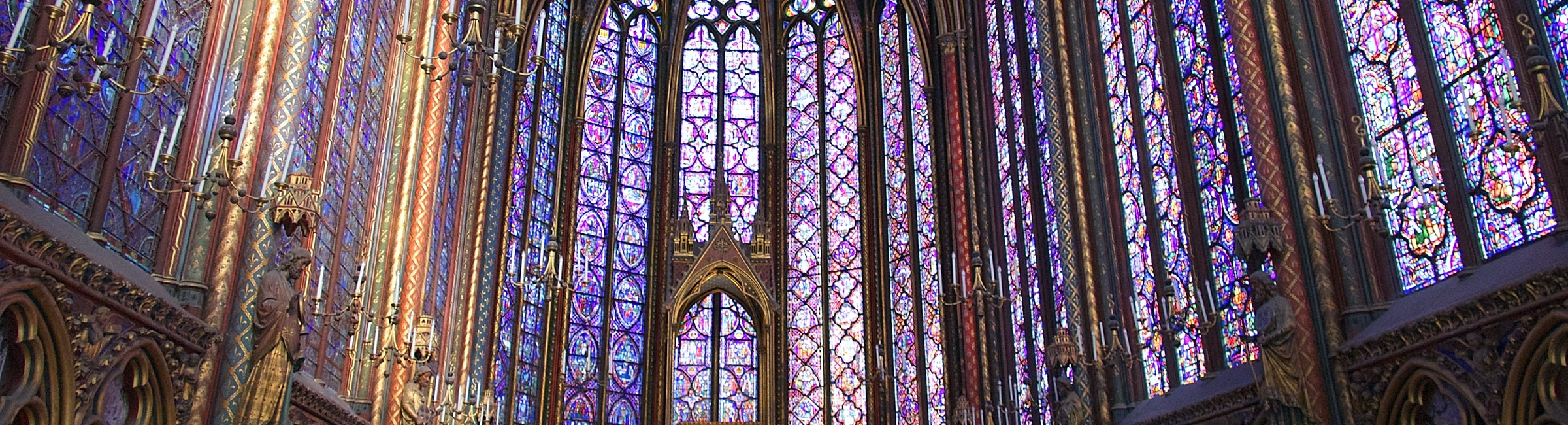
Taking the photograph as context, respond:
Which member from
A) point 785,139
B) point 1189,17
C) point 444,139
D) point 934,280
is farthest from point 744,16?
point 1189,17

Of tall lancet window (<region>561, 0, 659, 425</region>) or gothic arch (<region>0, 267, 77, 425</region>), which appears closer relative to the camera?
gothic arch (<region>0, 267, 77, 425</region>)

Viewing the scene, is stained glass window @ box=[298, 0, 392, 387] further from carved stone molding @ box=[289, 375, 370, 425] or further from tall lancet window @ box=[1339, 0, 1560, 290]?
tall lancet window @ box=[1339, 0, 1560, 290]

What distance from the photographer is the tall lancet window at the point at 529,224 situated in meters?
20.8

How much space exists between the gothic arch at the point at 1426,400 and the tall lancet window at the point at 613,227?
15610 millimetres

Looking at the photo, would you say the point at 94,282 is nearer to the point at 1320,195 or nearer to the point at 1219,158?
the point at 1320,195

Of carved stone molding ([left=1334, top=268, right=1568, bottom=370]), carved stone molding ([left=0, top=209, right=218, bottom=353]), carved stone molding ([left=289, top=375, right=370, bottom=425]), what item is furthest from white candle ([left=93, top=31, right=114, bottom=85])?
carved stone molding ([left=1334, top=268, right=1568, bottom=370])

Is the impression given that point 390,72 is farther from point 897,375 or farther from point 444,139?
point 897,375

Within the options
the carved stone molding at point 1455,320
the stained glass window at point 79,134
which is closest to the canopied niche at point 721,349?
the carved stone molding at point 1455,320

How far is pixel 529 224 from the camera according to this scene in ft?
73.0

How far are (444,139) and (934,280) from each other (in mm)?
10095

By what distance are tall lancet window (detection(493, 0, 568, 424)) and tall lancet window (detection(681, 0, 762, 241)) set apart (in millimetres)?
3100

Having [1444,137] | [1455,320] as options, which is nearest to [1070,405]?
[1444,137]

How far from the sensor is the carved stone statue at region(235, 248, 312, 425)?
824cm

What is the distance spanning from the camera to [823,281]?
24.6 metres
